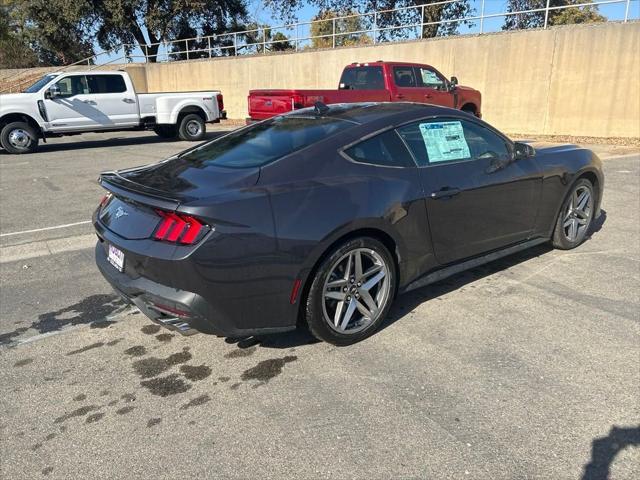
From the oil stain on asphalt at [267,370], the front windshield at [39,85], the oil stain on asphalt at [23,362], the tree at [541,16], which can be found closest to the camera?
the oil stain on asphalt at [267,370]

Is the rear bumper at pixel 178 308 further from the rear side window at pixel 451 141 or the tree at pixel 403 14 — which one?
the tree at pixel 403 14

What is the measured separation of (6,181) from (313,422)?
30.1ft

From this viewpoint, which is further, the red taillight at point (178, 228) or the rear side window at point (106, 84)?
the rear side window at point (106, 84)

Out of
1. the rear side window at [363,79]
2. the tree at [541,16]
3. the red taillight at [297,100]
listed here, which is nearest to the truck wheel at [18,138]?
the red taillight at [297,100]

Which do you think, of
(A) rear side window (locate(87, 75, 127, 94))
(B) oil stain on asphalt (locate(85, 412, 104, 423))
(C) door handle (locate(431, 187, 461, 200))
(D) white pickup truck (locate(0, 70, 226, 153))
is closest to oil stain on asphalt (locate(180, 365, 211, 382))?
(B) oil stain on asphalt (locate(85, 412, 104, 423))

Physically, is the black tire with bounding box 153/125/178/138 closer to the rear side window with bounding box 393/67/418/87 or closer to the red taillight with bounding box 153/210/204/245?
the rear side window with bounding box 393/67/418/87

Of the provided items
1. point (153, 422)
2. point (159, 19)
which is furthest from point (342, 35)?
point (153, 422)

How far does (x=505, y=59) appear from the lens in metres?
16.8

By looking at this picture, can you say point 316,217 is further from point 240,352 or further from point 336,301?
point 240,352

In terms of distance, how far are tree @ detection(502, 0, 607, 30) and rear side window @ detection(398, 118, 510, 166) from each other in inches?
513

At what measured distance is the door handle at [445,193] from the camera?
3758 mm

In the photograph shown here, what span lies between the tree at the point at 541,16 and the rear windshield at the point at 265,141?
46.0 feet

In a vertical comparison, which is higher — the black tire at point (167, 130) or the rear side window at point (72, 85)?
the rear side window at point (72, 85)

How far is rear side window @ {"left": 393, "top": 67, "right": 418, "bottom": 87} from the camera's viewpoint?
41.7 ft
